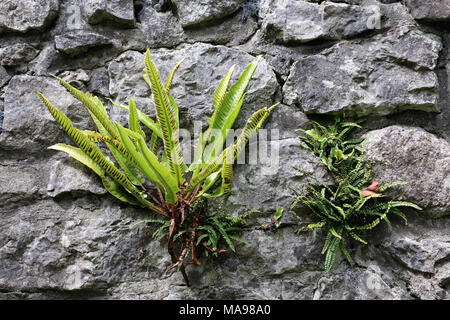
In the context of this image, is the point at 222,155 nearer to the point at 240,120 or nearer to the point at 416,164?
the point at 240,120

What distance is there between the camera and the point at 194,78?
1.60m

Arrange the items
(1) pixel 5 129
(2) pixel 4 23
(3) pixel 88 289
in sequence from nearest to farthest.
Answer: (3) pixel 88 289, (1) pixel 5 129, (2) pixel 4 23

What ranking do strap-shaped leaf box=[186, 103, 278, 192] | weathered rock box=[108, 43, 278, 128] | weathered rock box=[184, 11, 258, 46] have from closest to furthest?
strap-shaped leaf box=[186, 103, 278, 192] → weathered rock box=[108, 43, 278, 128] → weathered rock box=[184, 11, 258, 46]

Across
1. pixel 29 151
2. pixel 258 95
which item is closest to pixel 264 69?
pixel 258 95

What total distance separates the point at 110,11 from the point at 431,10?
1502 millimetres

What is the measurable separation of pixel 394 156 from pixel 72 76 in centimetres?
153

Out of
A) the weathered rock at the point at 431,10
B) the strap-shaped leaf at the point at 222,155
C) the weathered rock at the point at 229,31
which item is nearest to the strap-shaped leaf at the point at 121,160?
the strap-shaped leaf at the point at 222,155

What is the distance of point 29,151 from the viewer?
151 cm

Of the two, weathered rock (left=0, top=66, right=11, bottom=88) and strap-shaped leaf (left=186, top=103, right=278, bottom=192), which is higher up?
weathered rock (left=0, top=66, right=11, bottom=88)

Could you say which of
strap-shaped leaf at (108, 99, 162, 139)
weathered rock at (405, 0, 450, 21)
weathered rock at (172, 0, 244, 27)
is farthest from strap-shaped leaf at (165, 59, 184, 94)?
weathered rock at (405, 0, 450, 21)

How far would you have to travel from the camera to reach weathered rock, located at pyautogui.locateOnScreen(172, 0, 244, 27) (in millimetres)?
1643

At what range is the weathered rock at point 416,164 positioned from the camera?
141 cm

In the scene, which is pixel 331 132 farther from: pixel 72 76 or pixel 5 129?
pixel 5 129

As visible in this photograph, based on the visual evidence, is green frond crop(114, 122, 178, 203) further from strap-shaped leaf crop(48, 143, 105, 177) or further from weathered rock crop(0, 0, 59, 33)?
weathered rock crop(0, 0, 59, 33)
